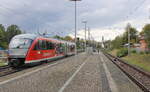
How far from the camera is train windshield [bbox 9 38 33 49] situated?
15.2 meters

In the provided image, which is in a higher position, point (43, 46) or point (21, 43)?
point (21, 43)

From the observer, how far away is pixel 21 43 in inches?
603

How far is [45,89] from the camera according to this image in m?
7.84

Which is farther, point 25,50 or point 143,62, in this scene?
point 143,62

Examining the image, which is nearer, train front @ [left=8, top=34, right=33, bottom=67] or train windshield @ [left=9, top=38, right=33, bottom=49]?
train front @ [left=8, top=34, right=33, bottom=67]

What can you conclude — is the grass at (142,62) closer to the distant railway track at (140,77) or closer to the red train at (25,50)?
the distant railway track at (140,77)

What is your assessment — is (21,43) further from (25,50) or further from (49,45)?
(49,45)

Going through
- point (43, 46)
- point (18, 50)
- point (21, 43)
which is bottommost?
point (18, 50)

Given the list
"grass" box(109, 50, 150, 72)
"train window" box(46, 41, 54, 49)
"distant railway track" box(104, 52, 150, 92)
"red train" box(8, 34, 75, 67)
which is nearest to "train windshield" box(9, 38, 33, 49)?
"red train" box(8, 34, 75, 67)

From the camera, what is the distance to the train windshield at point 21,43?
1517cm

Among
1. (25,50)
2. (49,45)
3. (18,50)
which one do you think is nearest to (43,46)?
(49,45)

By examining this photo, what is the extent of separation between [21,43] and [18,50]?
774 millimetres

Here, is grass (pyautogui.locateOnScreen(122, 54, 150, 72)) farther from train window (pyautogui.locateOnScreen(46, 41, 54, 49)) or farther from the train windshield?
the train windshield

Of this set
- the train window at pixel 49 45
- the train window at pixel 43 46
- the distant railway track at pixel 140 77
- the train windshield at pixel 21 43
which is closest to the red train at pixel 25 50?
the train windshield at pixel 21 43
